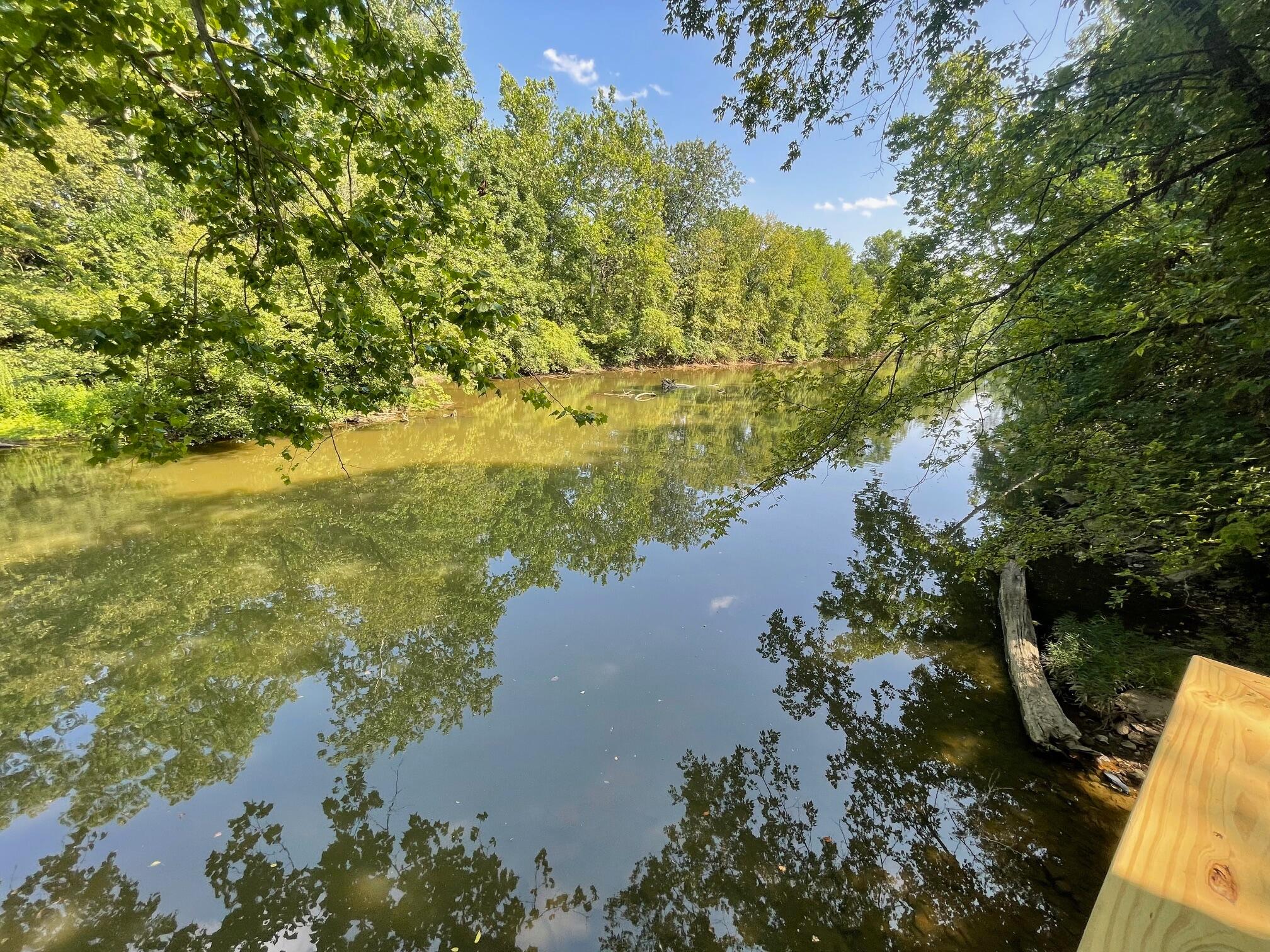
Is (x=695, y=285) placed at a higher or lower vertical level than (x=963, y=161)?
higher

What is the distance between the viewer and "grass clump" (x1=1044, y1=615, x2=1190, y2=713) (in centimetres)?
423

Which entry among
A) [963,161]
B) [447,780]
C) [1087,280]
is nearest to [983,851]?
[447,780]

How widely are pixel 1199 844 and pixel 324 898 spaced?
4133 millimetres

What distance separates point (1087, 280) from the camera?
5.73m

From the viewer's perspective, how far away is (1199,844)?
0.72 meters

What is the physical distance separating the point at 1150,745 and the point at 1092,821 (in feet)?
4.07

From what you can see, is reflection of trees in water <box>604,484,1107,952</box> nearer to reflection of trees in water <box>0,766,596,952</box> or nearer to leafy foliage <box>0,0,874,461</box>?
reflection of trees in water <box>0,766,596,952</box>

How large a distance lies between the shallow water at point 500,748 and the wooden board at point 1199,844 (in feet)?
9.63

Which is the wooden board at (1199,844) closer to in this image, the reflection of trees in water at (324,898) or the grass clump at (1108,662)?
the reflection of trees in water at (324,898)

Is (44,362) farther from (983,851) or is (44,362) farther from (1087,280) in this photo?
(1087,280)

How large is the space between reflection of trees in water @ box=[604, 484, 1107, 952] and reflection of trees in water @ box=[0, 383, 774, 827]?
2349 millimetres

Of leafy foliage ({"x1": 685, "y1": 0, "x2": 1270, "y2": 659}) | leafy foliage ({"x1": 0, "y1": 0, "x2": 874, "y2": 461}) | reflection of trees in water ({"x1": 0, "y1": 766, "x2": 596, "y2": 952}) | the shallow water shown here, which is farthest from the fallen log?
reflection of trees in water ({"x1": 0, "y1": 766, "x2": 596, "y2": 952})

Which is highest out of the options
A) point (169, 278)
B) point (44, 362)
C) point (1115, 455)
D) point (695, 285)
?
point (695, 285)

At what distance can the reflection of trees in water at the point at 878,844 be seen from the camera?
2852 mm
